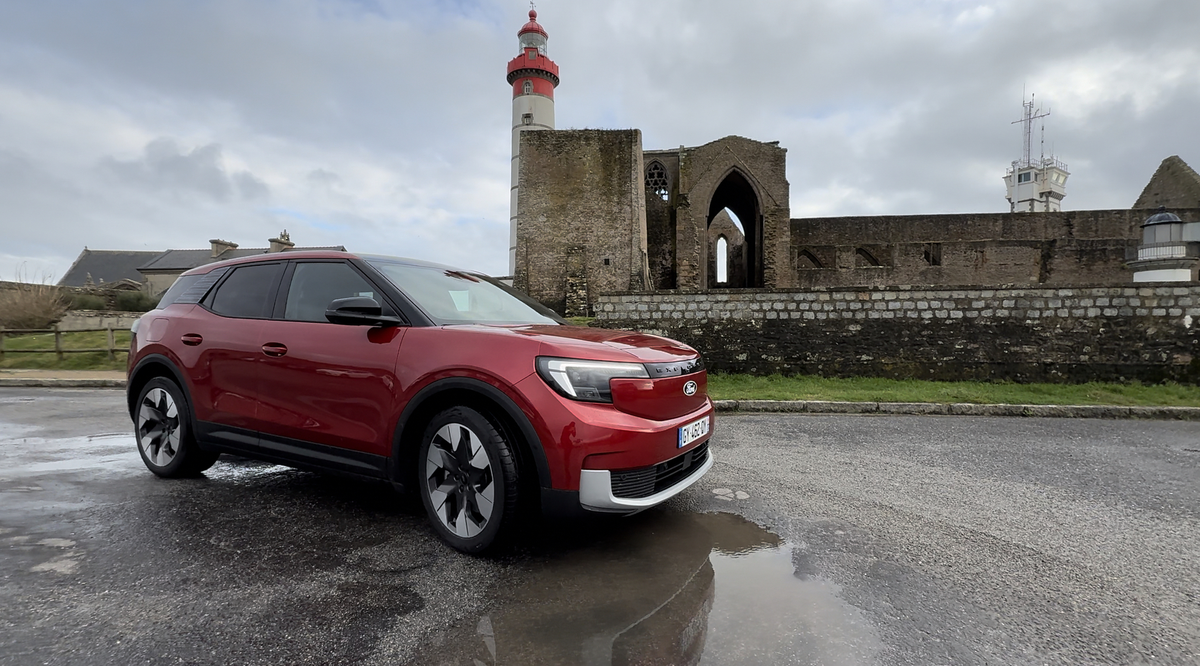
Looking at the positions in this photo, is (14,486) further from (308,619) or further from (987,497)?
(987,497)

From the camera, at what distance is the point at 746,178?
30766mm

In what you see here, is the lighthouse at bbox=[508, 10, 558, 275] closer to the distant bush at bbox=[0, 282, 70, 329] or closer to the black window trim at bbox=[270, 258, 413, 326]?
the distant bush at bbox=[0, 282, 70, 329]

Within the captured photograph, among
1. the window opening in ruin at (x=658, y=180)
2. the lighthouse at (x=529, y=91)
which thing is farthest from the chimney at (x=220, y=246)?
the window opening in ruin at (x=658, y=180)

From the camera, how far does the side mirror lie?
10.5ft

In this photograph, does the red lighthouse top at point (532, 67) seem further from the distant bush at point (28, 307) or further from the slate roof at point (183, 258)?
the distant bush at point (28, 307)

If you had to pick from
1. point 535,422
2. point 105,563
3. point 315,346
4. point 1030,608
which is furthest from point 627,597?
point 105,563

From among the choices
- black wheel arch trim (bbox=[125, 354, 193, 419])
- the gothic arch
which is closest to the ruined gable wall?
the gothic arch

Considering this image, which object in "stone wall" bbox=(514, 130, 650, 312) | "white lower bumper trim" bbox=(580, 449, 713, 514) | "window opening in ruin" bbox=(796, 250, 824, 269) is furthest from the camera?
"window opening in ruin" bbox=(796, 250, 824, 269)

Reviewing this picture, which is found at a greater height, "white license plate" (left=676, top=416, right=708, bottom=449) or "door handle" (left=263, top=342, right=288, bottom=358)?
"door handle" (left=263, top=342, right=288, bottom=358)

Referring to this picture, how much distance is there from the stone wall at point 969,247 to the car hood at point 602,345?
25501 millimetres

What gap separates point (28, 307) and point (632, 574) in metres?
27.2

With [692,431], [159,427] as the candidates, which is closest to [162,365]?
[159,427]

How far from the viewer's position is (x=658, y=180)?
3575cm

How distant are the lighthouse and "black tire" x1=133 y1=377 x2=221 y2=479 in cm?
3970
